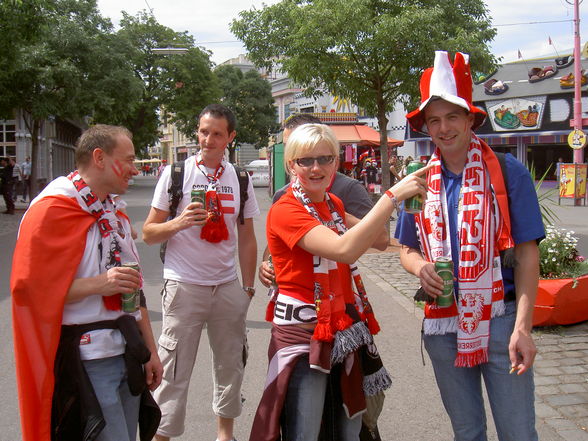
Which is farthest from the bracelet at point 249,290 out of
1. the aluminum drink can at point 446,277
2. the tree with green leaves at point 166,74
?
the tree with green leaves at point 166,74

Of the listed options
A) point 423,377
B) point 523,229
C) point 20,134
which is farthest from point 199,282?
point 20,134

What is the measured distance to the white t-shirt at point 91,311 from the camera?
7.59 feet

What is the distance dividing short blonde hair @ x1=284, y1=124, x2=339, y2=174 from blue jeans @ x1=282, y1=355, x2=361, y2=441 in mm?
815

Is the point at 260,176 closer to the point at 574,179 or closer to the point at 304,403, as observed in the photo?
the point at 574,179

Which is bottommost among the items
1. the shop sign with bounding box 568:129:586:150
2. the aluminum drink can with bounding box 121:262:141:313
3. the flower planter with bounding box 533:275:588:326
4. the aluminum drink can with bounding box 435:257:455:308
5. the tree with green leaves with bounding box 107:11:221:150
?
the flower planter with bounding box 533:275:588:326

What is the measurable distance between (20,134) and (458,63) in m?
31.9

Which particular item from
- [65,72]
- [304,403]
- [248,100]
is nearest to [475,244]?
[304,403]

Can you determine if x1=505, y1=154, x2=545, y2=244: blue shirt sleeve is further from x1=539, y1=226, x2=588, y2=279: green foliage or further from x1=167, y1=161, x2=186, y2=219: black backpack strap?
x1=539, y1=226, x2=588, y2=279: green foliage

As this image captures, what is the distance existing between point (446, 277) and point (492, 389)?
0.53 m

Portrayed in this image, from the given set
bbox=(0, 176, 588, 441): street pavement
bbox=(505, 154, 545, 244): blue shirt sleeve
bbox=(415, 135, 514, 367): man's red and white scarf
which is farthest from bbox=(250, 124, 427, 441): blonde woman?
bbox=(0, 176, 588, 441): street pavement

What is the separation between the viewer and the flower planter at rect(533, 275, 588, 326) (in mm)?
5551

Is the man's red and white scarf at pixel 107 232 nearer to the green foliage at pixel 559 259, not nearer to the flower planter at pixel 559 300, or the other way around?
the flower planter at pixel 559 300

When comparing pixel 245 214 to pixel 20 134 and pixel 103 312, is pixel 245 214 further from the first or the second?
pixel 20 134

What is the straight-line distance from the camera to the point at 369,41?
1155 cm
